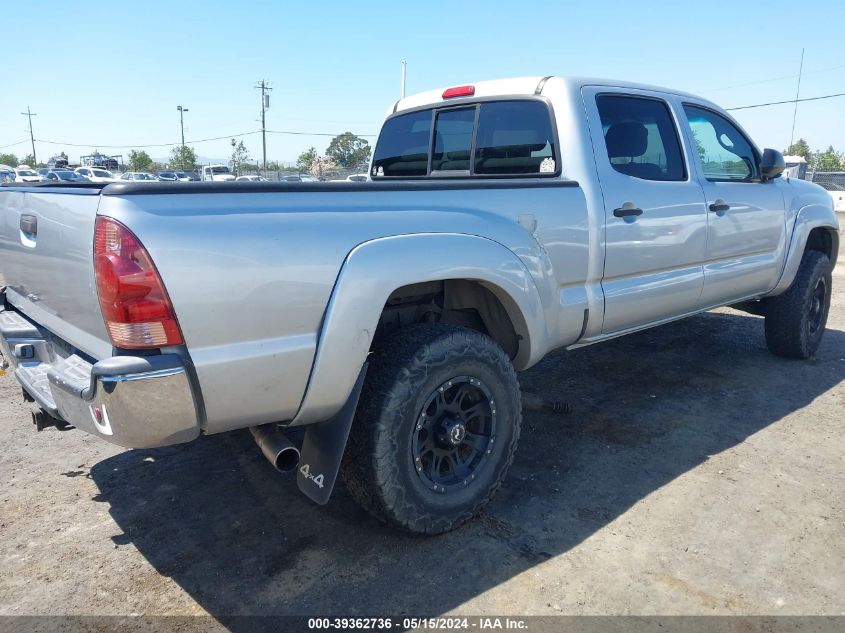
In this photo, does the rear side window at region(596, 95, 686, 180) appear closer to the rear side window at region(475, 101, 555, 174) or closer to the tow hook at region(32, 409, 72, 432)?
the rear side window at region(475, 101, 555, 174)

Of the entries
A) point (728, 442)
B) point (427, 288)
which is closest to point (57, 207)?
point (427, 288)

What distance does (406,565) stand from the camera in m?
2.57

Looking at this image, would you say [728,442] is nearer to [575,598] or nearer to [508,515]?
[508,515]

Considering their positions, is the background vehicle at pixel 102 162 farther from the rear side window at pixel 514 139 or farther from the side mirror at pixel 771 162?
the side mirror at pixel 771 162

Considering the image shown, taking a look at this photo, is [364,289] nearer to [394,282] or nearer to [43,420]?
[394,282]

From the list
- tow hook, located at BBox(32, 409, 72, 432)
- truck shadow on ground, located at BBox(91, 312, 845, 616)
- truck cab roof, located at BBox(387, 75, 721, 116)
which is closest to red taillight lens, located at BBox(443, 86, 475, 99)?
truck cab roof, located at BBox(387, 75, 721, 116)

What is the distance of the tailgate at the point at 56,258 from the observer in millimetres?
2082

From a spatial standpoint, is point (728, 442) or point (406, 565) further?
point (728, 442)

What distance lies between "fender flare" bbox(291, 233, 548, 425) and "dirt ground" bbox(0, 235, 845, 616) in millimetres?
715

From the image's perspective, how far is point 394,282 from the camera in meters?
2.38

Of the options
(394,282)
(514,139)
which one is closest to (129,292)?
(394,282)

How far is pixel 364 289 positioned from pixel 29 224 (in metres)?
1.36

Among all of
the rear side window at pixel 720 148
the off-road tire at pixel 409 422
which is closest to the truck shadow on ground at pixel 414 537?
the off-road tire at pixel 409 422

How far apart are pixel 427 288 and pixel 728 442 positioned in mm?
2185
